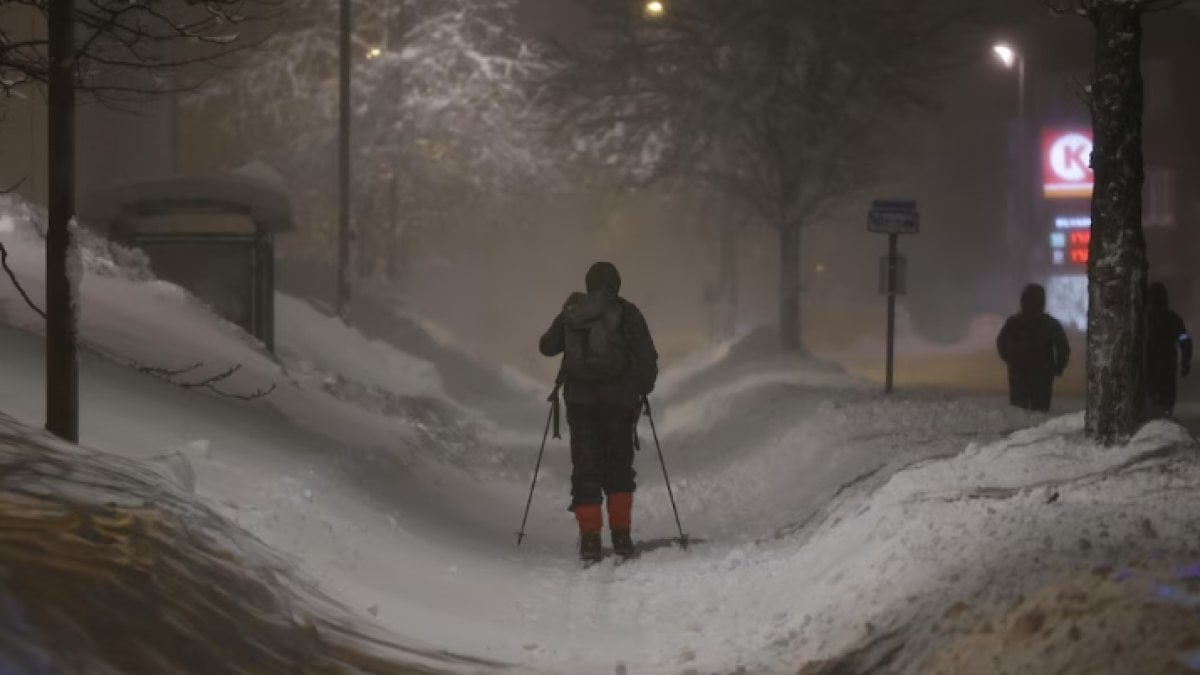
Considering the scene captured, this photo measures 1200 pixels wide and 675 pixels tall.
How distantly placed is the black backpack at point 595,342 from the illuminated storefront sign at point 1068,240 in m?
55.3

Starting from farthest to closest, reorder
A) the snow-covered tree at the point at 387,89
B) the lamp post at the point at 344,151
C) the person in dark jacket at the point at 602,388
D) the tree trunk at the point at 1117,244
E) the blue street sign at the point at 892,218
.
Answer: the snow-covered tree at the point at 387,89 < the lamp post at the point at 344,151 < the blue street sign at the point at 892,218 < the person in dark jacket at the point at 602,388 < the tree trunk at the point at 1117,244

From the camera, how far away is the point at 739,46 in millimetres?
29781

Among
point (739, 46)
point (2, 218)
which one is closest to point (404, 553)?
point (2, 218)

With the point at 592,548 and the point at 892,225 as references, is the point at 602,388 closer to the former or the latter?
the point at 592,548

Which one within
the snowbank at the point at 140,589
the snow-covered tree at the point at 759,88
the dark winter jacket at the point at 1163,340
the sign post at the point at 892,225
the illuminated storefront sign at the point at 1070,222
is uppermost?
the snow-covered tree at the point at 759,88

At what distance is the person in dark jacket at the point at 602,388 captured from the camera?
1082 cm

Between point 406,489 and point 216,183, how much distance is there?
6.10 meters

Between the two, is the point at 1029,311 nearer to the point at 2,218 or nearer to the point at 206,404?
the point at 206,404

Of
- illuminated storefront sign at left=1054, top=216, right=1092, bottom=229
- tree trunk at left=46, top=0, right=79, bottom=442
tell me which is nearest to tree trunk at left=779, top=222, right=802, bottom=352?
tree trunk at left=46, top=0, right=79, bottom=442

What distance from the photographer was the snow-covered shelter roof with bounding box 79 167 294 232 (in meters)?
18.7

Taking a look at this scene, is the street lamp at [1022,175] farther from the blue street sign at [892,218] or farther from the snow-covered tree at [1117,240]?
the snow-covered tree at [1117,240]

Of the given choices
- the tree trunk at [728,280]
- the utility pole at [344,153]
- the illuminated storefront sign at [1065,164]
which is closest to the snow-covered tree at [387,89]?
the tree trunk at [728,280]

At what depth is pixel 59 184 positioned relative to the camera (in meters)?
8.28

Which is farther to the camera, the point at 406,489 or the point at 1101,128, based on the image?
the point at 406,489
